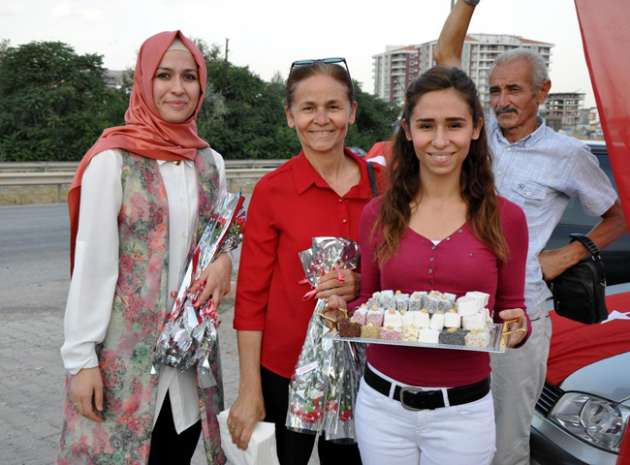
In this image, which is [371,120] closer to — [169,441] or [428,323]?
[169,441]

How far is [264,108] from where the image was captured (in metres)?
40.0

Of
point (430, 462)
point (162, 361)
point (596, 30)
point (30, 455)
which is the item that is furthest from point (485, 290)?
point (30, 455)

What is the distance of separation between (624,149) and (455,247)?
83 cm

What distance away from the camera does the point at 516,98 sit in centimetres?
293

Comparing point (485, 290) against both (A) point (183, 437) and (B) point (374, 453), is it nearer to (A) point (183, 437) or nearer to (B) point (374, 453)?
(B) point (374, 453)

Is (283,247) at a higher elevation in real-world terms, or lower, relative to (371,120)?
lower

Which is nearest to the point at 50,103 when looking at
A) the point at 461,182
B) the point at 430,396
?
the point at 461,182

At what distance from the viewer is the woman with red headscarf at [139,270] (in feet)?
7.99

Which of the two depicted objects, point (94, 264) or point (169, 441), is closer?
point (94, 264)

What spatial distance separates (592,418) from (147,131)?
235 centimetres

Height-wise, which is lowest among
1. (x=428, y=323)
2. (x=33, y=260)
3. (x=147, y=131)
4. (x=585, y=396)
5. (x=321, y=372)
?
(x=33, y=260)

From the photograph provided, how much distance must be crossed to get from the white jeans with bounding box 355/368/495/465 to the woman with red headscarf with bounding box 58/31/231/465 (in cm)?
79

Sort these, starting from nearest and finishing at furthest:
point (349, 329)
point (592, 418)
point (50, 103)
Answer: point (349, 329)
point (592, 418)
point (50, 103)

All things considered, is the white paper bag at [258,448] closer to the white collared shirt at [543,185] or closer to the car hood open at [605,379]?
the white collared shirt at [543,185]
